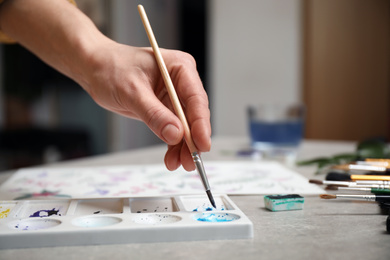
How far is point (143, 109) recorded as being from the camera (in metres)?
0.52

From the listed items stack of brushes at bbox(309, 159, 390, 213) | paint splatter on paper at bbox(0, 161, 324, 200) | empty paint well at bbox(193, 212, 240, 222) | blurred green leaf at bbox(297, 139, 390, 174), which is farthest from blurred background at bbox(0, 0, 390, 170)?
empty paint well at bbox(193, 212, 240, 222)

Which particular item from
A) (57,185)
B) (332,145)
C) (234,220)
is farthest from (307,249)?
(332,145)

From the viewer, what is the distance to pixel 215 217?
1.49ft

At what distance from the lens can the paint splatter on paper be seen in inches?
25.8

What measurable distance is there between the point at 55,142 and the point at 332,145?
2129 millimetres

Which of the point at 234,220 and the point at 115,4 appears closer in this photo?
the point at 234,220

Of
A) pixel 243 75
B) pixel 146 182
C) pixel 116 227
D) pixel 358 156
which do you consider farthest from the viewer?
pixel 243 75

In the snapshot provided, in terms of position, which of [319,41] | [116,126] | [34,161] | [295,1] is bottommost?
[34,161]

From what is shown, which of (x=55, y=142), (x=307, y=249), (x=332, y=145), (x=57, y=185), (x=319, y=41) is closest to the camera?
(x=307, y=249)

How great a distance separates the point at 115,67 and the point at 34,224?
0.79 ft

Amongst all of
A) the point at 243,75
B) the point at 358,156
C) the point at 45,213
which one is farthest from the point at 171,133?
the point at 243,75

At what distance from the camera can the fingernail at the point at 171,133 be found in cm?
48

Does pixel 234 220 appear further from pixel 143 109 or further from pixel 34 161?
pixel 34 161

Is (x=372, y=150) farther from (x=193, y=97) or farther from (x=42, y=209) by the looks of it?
(x=42, y=209)
